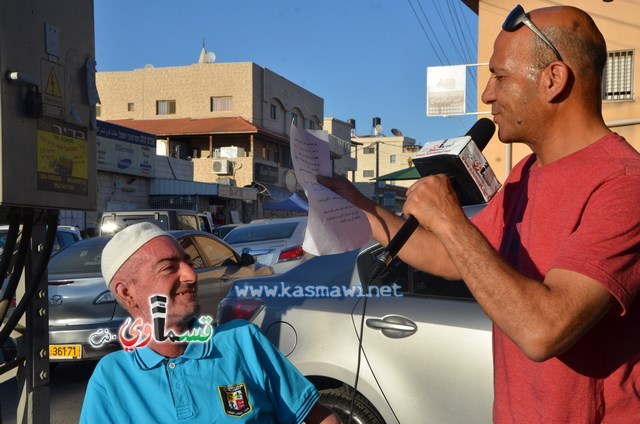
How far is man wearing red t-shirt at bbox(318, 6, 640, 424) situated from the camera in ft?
4.92

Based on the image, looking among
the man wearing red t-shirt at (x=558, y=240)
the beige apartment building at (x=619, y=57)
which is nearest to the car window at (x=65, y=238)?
the beige apartment building at (x=619, y=57)

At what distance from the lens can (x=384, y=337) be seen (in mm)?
3855

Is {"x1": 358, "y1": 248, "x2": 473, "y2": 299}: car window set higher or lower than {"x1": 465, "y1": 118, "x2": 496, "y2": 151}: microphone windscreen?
lower

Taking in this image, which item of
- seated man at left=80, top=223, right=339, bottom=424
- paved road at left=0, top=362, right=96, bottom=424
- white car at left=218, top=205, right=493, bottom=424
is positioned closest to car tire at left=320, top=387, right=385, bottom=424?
white car at left=218, top=205, right=493, bottom=424

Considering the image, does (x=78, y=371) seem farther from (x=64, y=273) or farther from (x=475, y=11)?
(x=475, y=11)

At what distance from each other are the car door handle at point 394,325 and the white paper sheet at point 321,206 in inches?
69.7

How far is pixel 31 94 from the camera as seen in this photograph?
2367 mm

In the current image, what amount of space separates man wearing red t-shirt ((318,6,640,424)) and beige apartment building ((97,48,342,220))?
38450 millimetres

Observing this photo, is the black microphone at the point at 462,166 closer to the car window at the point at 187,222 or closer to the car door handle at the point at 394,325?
the car door handle at the point at 394,325

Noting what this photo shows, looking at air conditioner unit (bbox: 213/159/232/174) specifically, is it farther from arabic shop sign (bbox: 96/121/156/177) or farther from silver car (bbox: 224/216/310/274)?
silver car (bbox: 224/216/310/274)

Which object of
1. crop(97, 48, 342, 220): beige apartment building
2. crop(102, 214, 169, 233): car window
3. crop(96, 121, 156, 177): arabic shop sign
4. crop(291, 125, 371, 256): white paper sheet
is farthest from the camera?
crop(97, 48, 342, 220): beige apartment building

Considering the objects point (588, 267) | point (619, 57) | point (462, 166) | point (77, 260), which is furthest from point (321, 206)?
point (619, 57)

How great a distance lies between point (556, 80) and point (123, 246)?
60.9 inches

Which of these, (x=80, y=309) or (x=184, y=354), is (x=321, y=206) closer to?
(x=184, y=354)
